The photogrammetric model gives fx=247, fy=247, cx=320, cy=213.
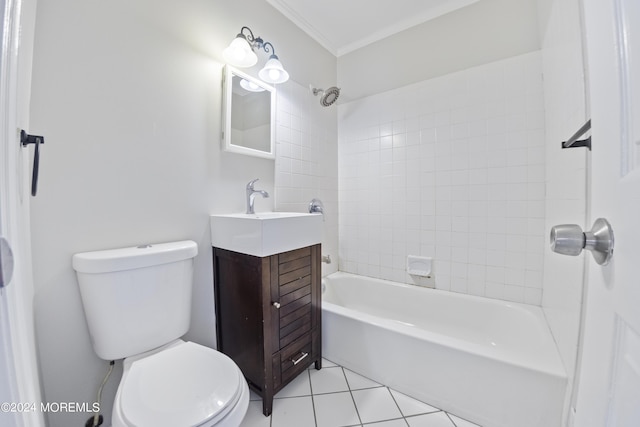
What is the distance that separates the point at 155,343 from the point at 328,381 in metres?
0.95

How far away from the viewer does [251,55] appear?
143 centimetres

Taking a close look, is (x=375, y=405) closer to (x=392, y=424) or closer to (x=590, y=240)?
(x=392, y=424)

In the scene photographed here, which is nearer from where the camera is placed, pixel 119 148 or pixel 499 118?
pixel 119 148

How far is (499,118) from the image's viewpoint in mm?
1644

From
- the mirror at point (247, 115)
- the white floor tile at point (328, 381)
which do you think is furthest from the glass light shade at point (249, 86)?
the white floor tile at point (328, 381)

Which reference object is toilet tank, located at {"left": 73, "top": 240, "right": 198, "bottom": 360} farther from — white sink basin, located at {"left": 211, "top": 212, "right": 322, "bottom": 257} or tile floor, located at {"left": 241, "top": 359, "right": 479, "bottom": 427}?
tile floor, located at {"left": 241, "top": 359, "right": 479, "bottom": 427}

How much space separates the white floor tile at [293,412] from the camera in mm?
1165

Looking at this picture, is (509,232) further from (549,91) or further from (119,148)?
(119,148)

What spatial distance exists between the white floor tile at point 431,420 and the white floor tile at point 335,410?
0.86 feet

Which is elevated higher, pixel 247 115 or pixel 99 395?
pixel 247 115

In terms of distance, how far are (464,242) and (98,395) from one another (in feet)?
7.09

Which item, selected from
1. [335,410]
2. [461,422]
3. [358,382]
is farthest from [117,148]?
[461,422]

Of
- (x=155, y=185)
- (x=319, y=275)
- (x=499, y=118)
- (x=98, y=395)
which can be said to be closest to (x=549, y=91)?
(x=499, y=118)

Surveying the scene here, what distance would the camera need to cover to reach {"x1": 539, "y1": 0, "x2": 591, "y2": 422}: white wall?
94 cm
